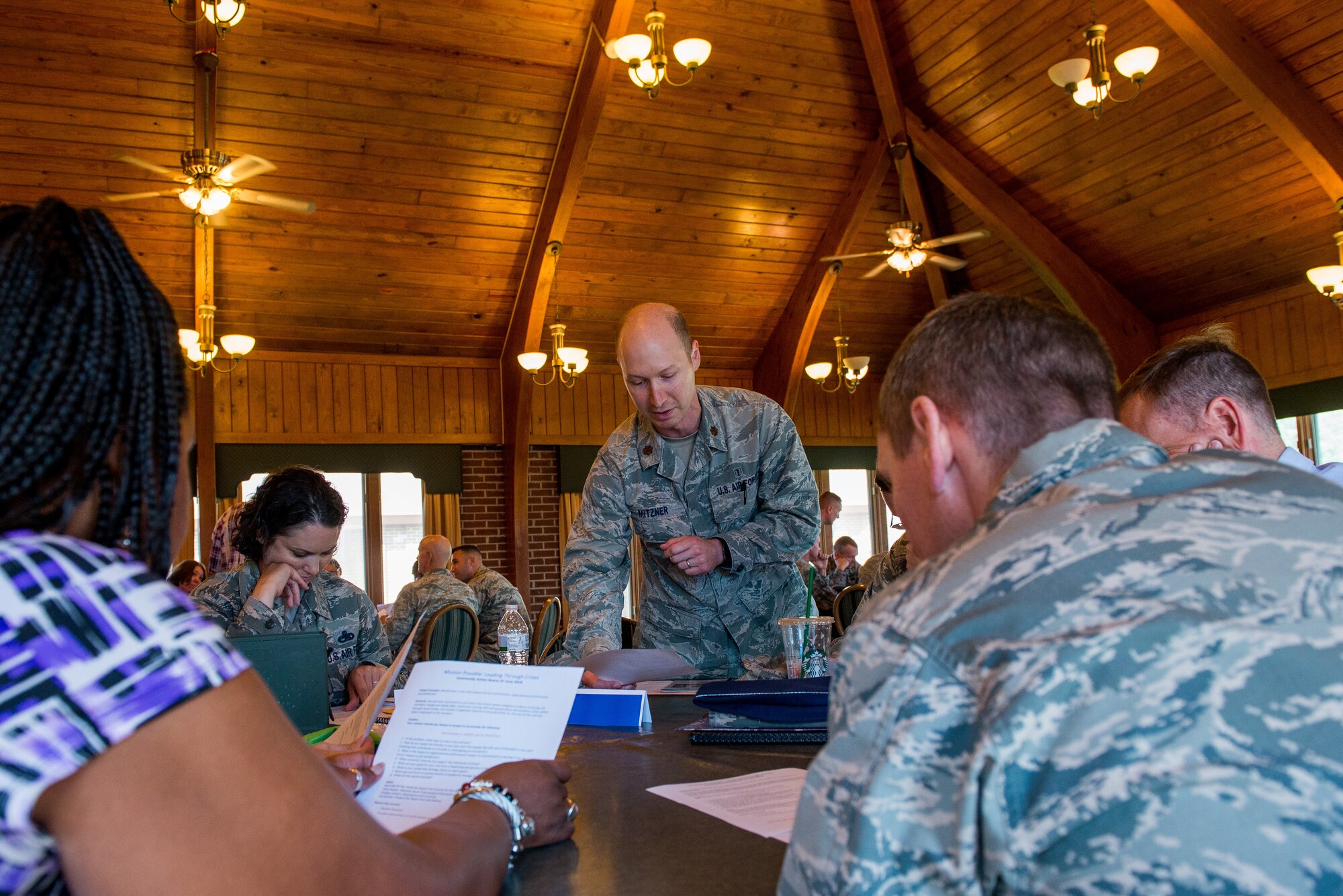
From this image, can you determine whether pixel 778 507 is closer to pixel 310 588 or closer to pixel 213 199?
pixel 310 588

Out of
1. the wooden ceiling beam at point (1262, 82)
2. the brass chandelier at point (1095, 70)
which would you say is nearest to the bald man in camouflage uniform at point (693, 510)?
the brass chandelier at point (1095, 70)

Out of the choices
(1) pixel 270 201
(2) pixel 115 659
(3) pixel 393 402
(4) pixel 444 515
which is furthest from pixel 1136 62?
(4) pixel 444 515

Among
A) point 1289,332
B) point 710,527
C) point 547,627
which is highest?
point 1289,332

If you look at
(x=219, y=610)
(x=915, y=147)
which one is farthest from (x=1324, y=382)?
(x=219, y=610)

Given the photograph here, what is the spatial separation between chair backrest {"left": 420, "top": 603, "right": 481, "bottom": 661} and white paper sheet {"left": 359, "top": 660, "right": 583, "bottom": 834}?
3.74 meters

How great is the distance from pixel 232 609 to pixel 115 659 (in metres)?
2.54

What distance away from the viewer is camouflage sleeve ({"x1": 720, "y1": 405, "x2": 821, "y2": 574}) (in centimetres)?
278

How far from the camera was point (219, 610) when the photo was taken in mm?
3020

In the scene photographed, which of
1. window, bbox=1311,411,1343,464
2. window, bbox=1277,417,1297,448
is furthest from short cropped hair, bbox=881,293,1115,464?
window, bbox=1277,417,1297,448

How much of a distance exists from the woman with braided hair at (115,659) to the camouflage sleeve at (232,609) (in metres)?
2.16

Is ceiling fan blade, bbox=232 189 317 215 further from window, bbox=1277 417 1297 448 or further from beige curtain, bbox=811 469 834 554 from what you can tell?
window, bbox=1277 417 1297 448

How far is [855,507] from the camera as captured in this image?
40.8ft

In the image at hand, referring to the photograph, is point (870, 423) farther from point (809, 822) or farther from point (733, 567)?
point (809, 822)

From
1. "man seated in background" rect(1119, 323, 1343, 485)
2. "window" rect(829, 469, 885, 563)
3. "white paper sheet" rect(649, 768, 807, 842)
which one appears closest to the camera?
"white paper sheet" rect(649, 768, 807, 842)
